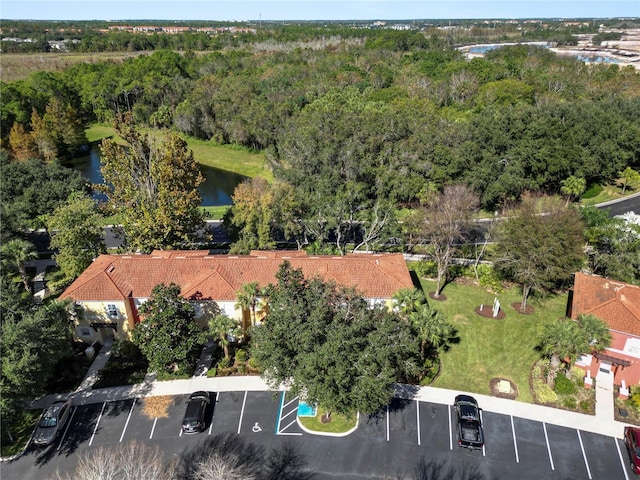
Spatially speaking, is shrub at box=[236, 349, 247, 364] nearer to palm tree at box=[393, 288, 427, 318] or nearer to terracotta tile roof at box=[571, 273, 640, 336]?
palm tree at box=[393, 288, 427, 318]

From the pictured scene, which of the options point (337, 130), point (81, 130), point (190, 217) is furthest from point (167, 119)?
point (190, 217)

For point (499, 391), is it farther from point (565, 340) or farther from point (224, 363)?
point (224, 363)

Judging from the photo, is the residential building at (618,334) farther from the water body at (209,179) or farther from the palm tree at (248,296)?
the water body at (209,179)

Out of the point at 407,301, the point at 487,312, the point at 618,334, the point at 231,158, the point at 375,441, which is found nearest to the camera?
the point at 375,441

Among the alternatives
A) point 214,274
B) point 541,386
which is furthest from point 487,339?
point 214,274

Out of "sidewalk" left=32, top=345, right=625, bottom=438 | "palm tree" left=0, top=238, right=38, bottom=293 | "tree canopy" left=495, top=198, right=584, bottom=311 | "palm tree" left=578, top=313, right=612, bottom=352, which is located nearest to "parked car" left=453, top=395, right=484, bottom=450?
"sidewalk" left=32, top=345, right=625, bottom=438

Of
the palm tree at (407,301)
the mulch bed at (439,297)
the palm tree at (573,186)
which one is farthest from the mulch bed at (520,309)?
the palm tree at (573,186)
